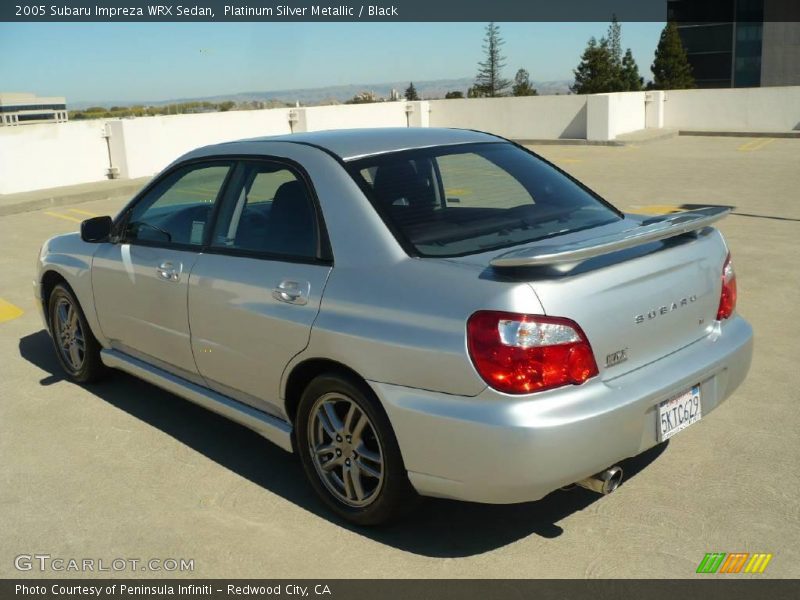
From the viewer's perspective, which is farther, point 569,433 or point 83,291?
point 83,291

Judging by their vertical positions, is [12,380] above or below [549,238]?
below

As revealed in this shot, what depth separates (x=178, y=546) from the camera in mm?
3639

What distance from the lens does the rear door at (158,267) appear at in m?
4.44

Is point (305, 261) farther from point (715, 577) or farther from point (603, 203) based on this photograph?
point (715, 577)

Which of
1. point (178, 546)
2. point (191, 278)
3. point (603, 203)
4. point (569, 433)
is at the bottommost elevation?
point (178, 546)

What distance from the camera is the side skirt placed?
3.97m

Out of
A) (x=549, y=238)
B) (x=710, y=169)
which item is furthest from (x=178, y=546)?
(x=710, y=169)

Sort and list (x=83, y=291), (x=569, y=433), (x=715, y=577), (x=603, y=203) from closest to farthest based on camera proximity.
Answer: (x=569, y=433)
(x=715, y=577)
(x=603, y=203)
(x=83, y=291)

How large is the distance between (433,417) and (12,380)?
13.3ft

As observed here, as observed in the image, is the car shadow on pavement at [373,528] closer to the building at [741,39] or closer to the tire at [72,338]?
the tire at [72,338]

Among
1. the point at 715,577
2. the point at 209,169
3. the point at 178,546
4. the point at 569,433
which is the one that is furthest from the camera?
the point at 209,169
